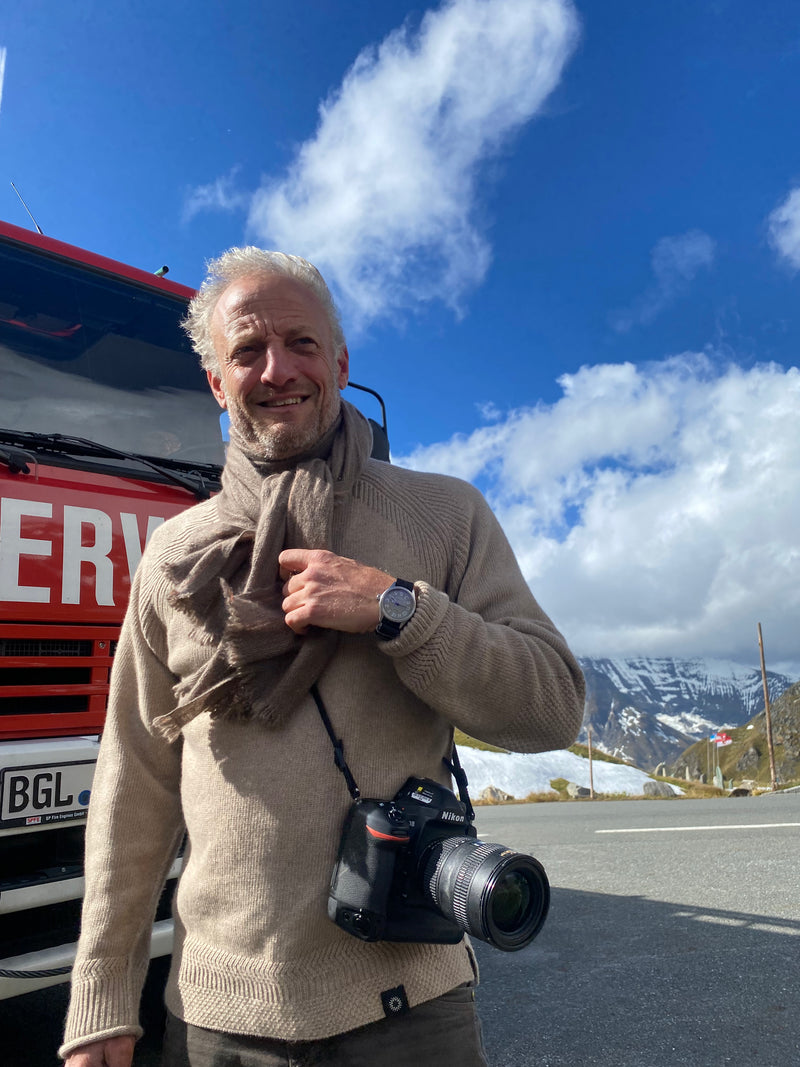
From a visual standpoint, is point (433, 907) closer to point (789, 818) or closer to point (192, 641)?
point (192, 641)

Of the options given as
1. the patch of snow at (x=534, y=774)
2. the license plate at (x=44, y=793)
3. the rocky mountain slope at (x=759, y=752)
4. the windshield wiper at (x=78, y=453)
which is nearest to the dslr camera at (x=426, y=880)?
the license plate at (x=44, y=793)

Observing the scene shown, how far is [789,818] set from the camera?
10195 millimetres

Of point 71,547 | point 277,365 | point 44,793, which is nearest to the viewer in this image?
point 277,365

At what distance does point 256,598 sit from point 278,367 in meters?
0.49

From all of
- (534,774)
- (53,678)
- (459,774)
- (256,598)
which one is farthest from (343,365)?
(534,774)

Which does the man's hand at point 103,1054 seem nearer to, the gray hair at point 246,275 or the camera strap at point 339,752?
the camera strap at point 339,752

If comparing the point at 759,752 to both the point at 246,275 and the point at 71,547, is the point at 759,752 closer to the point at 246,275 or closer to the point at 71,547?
the point at 71,547

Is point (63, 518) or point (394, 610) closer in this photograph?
point (394, 610)

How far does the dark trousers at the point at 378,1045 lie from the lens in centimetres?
137

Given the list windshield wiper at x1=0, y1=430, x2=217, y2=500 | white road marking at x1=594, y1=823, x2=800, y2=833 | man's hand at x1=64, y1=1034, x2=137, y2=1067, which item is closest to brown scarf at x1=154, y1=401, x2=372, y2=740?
man's hand at x1=64, y1=1034, x2=137, y2=1067

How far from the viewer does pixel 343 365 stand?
73.1 inches

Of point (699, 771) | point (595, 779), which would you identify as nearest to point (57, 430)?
point (595, 779)

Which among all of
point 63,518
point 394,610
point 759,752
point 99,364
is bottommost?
point 759,752

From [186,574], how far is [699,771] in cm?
16807
